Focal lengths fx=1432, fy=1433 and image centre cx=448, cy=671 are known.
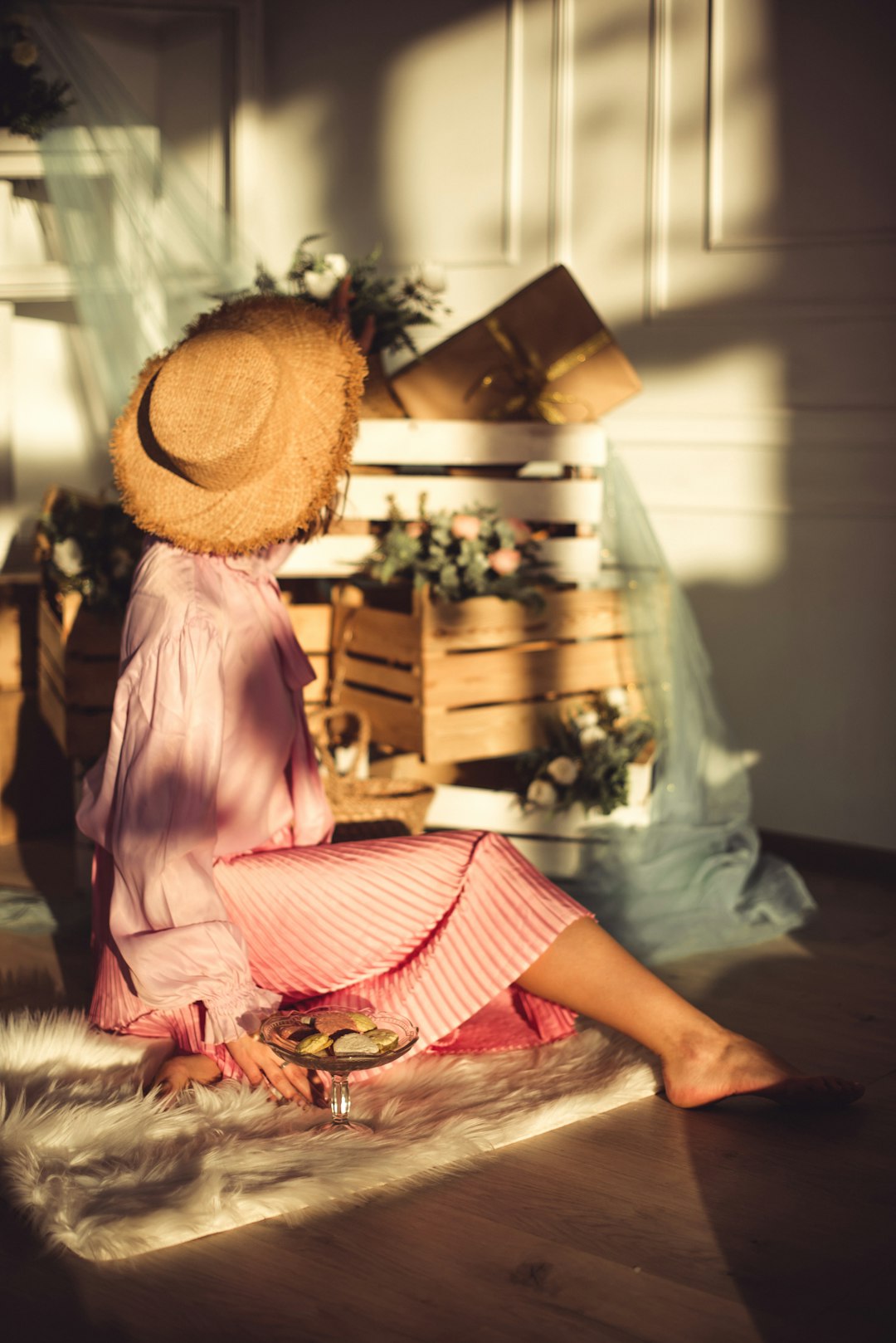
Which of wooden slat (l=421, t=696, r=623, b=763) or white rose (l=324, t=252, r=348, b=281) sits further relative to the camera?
white rose (l=324, t=252, r=348, b=281)

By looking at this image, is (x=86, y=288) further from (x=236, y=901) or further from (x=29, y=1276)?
(x=29, y=1276)

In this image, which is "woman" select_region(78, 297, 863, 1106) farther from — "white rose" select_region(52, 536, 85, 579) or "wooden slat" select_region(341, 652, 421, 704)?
"white rose" select_region(52, 536, 85, 579)

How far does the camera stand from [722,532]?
3.62 metres

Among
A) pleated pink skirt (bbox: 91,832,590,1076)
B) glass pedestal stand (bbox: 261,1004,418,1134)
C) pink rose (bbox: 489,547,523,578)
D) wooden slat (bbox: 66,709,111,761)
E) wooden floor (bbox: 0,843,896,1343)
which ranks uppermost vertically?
→ pink rose (bbox: 489,547,523,578)

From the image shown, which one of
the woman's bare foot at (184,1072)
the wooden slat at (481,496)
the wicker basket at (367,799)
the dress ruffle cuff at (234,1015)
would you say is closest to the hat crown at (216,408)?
the dress ruffle cuff at (234,1015)

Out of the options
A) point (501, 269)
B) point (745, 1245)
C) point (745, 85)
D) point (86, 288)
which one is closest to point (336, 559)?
point (86, 288)

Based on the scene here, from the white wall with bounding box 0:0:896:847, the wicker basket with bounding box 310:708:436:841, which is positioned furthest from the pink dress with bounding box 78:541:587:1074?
the white wall with bounding box 0:0:896:847

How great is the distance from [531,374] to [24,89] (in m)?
1.41

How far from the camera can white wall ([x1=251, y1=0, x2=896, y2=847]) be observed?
132 inches

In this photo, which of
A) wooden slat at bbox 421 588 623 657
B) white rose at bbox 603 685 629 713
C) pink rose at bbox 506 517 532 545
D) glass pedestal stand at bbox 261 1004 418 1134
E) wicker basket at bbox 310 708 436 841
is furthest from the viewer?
white rose at bbox 603 685 629 713

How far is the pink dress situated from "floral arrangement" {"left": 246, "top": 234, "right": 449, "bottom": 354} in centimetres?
132

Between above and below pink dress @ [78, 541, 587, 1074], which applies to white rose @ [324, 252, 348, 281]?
above

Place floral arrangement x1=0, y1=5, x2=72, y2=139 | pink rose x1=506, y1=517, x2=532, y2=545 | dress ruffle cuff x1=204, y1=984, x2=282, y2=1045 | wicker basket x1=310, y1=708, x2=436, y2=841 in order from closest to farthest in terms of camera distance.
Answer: dress ruffle cuff x1=204, y1=984, x2=282, y2=1045, wicker basket x1=310, y1=708, x2=436, y2=841, pink rose x1=506, y1=517, x2=532, y2=545, floral arrangement x1=0, y1=5, x2=72, y2=139

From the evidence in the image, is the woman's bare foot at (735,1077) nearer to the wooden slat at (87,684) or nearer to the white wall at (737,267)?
the white wall at (737,267)
